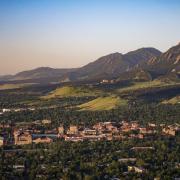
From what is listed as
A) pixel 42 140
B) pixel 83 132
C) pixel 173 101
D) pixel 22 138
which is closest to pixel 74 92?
pixel 173 101

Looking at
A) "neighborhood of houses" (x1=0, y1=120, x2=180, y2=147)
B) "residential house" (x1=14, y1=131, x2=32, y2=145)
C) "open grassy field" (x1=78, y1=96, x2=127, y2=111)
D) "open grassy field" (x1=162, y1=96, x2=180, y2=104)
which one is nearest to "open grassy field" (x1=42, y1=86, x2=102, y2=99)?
"open grassy field" (x1=78, y1=96, x2=127, y2=111)

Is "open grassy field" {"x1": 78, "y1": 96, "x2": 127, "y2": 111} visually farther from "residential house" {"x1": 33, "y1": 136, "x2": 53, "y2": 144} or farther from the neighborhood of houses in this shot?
"residential house" {"x1": 33, "y1": 136, "x2": 53, "y2": 144}

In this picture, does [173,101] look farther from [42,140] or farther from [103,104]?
[42,140]

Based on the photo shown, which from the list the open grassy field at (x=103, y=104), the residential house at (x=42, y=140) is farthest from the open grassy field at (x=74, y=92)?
the residential house at (x=42, y=140)

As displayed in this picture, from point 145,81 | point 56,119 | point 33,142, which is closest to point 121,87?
point 145,81

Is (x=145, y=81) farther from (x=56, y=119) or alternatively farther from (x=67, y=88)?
(x=56, y=119)

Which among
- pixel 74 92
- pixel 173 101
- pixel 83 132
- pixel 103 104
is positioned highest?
pixel 74 92
